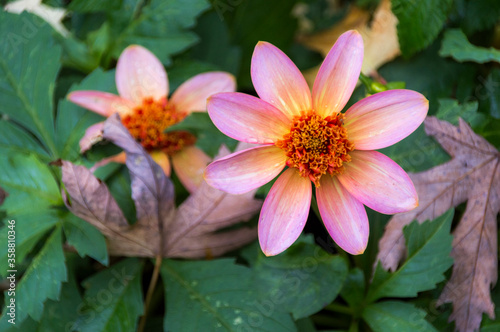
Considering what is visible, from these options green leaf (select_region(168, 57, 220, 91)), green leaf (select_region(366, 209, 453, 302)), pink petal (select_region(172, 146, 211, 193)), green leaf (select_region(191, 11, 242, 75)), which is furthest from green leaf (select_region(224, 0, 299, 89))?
green leaf (select_region(366, 209, 453, 302))

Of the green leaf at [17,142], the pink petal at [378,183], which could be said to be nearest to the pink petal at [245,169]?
the pink petal at [378,183]

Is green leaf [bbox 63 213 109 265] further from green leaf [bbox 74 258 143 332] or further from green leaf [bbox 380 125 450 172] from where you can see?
green leaf [bbox 380 125 450 172]

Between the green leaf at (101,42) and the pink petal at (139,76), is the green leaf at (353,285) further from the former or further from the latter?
the green leaf at (101,42)

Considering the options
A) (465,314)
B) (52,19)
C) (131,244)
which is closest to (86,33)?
(52,19)

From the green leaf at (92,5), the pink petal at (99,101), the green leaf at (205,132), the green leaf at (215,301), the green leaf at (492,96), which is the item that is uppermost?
the green leaf at (92,5)

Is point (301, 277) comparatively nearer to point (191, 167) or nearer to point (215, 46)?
point (191, 167)

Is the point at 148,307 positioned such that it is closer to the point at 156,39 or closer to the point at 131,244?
the point at 131,244
